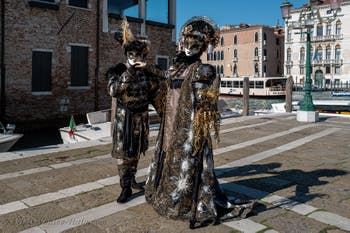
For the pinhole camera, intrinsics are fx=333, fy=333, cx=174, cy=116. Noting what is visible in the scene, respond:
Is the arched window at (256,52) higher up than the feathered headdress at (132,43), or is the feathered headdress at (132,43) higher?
the arched window at (256,52)

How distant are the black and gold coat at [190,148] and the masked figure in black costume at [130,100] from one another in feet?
1.46

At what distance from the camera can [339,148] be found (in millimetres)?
7203

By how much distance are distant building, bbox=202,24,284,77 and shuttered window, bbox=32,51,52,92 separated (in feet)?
137

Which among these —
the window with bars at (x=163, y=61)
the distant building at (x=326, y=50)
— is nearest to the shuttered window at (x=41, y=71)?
the window with bars at (x=163, y=61)

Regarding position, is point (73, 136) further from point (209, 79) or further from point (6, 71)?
point (209, 79)

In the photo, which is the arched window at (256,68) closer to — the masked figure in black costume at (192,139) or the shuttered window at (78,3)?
the shuttered window at (78,3)

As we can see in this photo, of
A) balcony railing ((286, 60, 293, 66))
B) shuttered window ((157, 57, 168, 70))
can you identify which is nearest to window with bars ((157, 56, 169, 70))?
shuttered window ((157, 57, 168, 70))

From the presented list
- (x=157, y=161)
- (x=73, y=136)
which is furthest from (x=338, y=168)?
(x=73, y=136)

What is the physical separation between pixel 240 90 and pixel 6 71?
26.5 meters

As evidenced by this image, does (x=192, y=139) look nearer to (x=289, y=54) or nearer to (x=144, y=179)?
(x=144, y=179)

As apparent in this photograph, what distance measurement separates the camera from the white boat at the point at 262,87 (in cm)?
3368

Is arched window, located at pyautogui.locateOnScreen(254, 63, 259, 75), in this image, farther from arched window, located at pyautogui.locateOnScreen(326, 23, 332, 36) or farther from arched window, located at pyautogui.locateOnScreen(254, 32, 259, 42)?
arched window, located at pyautogui.locateOnScreen(326, 23, 332, 36)

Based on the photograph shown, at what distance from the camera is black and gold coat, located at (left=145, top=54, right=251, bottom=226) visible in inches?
123

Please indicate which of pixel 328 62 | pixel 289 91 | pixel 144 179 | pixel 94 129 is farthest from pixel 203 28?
pixel 328 62
